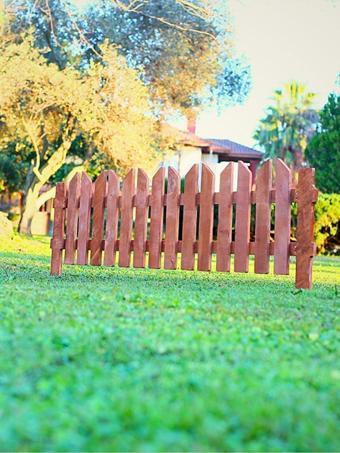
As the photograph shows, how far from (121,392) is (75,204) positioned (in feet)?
23.3

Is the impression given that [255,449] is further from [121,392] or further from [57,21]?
[57,21]

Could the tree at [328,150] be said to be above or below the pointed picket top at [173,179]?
above

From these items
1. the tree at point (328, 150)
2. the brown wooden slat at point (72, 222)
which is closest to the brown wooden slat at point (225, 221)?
the brown wooden slat at point (72, 222)

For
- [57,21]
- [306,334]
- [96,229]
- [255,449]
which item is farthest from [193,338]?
[57,21]

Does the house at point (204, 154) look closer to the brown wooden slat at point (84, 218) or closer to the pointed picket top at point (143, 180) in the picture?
the brown wooden slat at point (84, 218)

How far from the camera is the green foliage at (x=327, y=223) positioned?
896 inches

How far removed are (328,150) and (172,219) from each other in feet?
95.0

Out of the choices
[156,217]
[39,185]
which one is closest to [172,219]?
[156,217]

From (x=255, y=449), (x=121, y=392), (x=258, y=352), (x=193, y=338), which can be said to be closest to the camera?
(x=255, y=449)

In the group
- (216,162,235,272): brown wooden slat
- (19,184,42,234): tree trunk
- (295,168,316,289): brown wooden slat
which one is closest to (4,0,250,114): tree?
(19,184,42,234): tree trunk

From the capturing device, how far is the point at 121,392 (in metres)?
2.75

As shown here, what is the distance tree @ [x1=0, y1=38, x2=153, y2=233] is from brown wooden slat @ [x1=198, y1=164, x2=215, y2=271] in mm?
14283

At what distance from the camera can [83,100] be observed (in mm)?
22844

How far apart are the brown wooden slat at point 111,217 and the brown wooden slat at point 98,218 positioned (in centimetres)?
9
